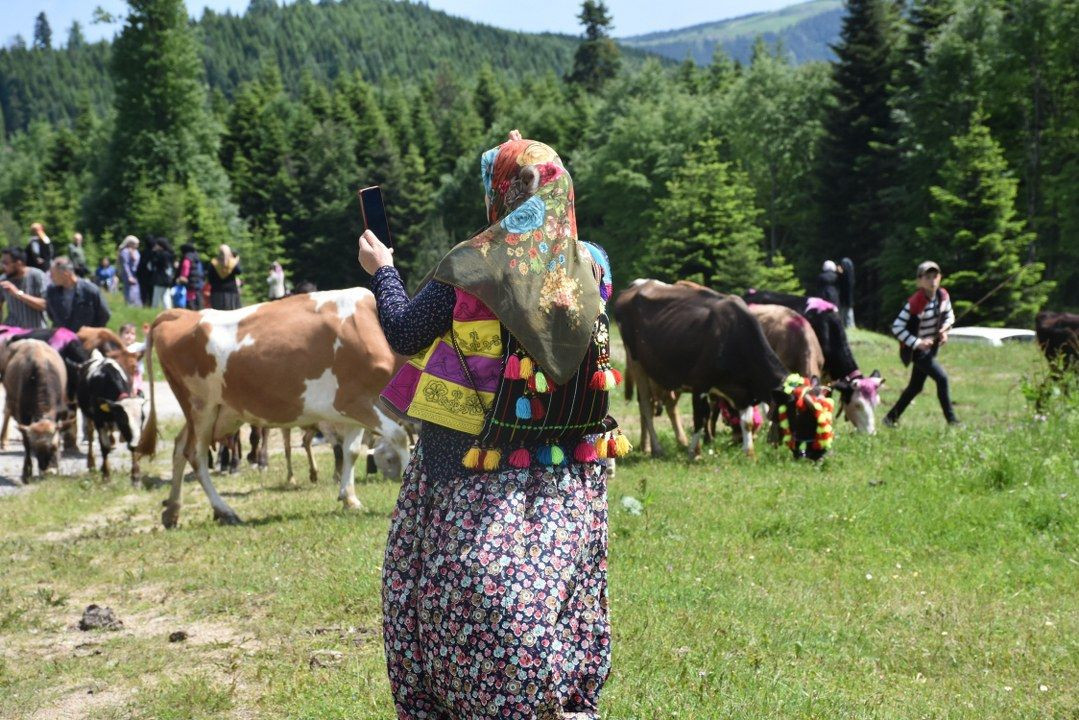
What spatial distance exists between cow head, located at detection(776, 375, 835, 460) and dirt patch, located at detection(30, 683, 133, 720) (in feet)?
25.0

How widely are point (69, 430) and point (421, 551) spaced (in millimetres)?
14758

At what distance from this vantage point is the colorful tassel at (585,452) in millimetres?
4266

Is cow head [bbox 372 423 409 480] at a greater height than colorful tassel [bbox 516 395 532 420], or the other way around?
colorful tassel [bbox 516 395 532 420]

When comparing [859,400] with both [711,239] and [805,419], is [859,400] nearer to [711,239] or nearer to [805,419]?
[805,419]

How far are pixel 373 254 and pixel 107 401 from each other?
11821 mm

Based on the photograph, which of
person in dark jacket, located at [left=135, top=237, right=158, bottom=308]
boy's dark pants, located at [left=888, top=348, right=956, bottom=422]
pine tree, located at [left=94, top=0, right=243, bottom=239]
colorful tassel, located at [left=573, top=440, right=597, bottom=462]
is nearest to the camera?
colorful tassel, located at [left=573, top=440, right=597, bottom=462]

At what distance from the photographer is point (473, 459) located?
4.12 meters

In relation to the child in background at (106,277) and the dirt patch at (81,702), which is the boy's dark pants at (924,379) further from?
the child in background at (106,277)

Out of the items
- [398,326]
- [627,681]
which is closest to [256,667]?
[627,681]

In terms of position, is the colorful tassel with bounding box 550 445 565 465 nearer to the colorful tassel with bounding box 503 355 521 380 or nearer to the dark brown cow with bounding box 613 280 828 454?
the colorful tassel with bounding box 503 355 521 380

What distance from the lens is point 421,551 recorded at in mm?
4223

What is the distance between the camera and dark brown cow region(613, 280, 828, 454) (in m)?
12.9

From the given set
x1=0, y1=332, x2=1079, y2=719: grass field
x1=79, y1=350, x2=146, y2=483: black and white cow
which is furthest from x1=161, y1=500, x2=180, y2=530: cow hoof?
x1=79, y1=350, x2=146, y2=483: black and white cow

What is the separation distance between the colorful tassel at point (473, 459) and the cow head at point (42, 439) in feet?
39.7
